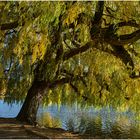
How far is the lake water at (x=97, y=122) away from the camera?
427 inches

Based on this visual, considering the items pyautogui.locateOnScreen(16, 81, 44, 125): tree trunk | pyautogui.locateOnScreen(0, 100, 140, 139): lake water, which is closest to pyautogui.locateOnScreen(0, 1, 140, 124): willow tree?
pyautogui.locateOnScreen(16, 81, 44, 125): tree trunk

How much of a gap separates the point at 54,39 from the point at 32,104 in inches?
88.3

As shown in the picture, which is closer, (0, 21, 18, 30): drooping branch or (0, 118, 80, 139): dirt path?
(0, 118, 80, 139): dirt path

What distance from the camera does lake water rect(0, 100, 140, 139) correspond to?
10.8 m

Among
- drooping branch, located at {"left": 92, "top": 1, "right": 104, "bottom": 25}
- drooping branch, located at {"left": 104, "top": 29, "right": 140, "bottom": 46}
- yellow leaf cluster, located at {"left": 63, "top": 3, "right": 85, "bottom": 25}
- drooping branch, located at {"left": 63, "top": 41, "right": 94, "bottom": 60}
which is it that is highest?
drooping branch, located at {"left": 92, "top": 1, "right": 104, "bottom": 25}

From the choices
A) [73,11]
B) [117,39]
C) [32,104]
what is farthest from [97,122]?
[73,11]

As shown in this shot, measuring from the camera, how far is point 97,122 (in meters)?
14.4

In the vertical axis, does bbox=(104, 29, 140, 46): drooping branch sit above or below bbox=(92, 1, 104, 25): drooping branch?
below

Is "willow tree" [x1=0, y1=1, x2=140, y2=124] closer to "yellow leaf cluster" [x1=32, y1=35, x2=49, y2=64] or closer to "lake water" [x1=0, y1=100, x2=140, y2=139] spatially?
"yellow leaf cluster" [x1=32, y1=35, x2=49, y2=64]

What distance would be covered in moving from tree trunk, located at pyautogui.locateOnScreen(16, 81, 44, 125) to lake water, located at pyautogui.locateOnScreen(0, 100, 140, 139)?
1.15 metres

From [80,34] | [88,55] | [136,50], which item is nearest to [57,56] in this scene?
[88,55]

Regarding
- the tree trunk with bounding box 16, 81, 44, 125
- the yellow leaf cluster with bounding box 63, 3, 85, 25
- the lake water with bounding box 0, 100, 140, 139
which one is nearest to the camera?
the yellow leaf cluster with bounding box 63, 3, 85, 25

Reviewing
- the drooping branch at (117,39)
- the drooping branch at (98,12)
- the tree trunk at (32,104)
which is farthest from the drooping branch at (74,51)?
the tree trunk at (32,104)

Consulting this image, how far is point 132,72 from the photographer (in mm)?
8625
